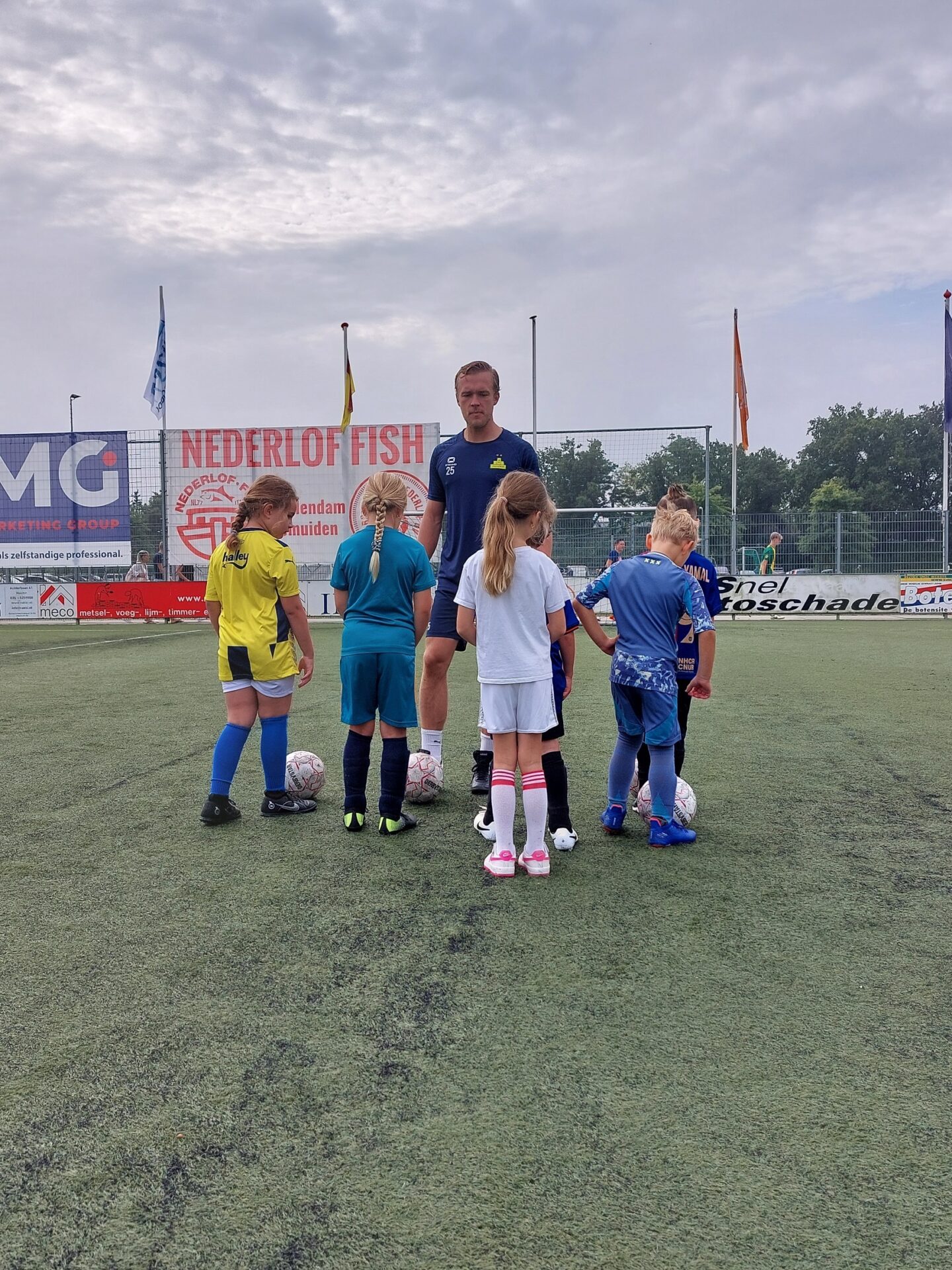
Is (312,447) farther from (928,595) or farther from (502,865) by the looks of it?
(502,865)

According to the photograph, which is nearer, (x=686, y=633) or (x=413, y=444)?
(x=686, y=633)

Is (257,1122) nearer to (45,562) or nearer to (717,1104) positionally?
(717,1104)

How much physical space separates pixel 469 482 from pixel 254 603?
125 cm

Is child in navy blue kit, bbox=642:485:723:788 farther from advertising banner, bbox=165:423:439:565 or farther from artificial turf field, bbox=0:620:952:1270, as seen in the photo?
advertising banner, bbox=165:423:439:565

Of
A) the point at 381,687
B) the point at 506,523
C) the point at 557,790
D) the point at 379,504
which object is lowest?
the point at 557,790

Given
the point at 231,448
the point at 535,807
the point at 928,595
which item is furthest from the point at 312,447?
the point at 535,807

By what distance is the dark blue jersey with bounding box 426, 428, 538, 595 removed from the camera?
15.5ft

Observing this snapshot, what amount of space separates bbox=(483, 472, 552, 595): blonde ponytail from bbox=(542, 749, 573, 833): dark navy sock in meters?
0.84

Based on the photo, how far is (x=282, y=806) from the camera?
461 centimetres

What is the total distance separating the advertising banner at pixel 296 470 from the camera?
21.5m

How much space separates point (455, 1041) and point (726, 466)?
22906 mm

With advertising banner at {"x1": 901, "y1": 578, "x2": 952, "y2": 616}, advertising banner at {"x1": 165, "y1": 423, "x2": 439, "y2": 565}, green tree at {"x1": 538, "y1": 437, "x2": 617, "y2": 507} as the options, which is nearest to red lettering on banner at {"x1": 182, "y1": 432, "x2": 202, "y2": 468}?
advertising banner at {"x1": 165, "y1": 423, "x2": 439, "y2": 565}

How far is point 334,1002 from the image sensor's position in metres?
2.54

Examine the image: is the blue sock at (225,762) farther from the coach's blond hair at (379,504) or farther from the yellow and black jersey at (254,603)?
the coach's blond hair at (379,504)
